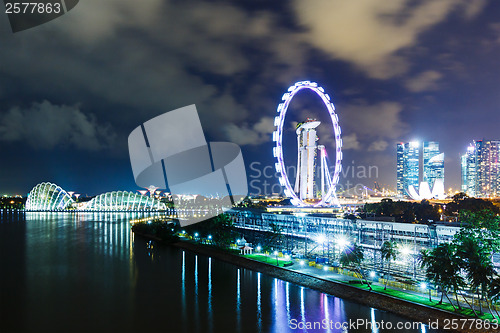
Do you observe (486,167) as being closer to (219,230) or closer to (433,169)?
(433,169)

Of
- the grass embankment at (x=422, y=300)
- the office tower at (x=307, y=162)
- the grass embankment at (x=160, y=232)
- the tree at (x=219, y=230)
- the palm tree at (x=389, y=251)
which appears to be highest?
the office tower at (x=307, y=162)

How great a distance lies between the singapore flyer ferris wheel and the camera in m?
41.3

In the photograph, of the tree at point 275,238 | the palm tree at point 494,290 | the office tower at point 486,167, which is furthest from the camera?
the office tower at point 486,167

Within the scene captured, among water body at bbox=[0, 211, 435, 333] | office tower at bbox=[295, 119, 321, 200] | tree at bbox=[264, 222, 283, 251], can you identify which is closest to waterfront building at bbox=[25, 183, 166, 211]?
office tower at bbox=[295, 119, 321, 200]

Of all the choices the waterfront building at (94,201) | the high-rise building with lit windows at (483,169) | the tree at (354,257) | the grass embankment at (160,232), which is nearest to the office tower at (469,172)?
the high-rise building with lit windows at (483,169)

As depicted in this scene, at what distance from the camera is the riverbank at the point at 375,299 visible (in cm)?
1448

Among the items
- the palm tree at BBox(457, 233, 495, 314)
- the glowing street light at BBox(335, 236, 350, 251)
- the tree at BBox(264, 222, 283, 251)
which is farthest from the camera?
the tree at BBox(264, 222, 283, 251)

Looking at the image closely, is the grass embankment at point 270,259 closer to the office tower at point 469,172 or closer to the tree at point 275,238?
the tree at point 275,238

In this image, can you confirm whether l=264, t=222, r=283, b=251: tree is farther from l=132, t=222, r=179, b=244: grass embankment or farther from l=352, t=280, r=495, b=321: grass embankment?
l=132, t=222, r=179, b=244: grass embankment

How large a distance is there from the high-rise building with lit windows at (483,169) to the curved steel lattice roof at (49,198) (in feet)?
446

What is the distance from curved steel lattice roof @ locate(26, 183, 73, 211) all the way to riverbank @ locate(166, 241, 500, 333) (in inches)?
3919

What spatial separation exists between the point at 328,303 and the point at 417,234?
5.65m

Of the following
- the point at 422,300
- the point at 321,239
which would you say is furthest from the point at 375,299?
the point at 321,239

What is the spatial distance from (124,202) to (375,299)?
346 ft
